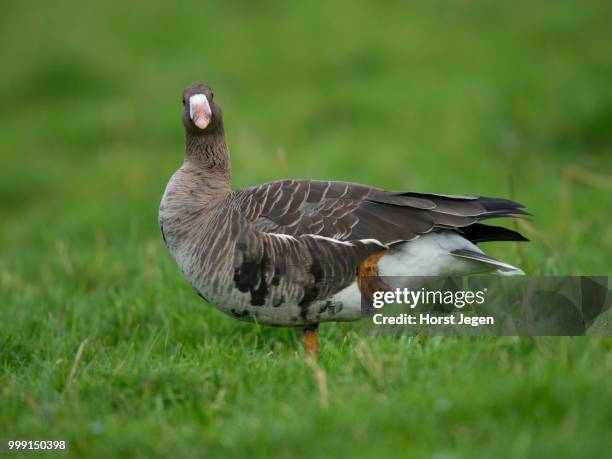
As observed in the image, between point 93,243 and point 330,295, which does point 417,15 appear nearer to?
point 93,243

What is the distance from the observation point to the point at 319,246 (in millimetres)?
4777

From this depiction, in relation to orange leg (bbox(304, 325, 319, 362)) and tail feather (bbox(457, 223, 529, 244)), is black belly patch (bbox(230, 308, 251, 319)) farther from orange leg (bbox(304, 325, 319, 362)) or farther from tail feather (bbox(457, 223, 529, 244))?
tail feather (bbox(457, 223, 529, 244))

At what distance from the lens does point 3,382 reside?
4469 millimetres

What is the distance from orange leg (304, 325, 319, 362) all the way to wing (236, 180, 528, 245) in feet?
2.17

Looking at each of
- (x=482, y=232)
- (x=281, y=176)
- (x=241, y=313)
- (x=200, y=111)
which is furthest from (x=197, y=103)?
(x=281, y=176)

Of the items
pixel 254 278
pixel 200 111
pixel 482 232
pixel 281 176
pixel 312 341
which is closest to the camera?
pixel 254 278

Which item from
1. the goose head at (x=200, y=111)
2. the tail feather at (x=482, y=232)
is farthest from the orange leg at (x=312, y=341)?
the goose head at (x=200, y=111)

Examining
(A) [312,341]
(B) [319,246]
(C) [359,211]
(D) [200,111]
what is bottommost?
(A) [312,341]

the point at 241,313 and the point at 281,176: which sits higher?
the point at 281,176

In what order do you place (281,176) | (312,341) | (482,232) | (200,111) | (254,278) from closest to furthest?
(254,278) → (312,341) → (482,232) → (200,111) → (281,176)

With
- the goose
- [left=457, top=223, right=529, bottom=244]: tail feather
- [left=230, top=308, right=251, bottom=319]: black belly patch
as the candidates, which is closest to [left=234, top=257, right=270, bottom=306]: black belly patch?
the goose

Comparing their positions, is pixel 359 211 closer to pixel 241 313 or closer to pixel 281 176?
pixel 241 313
